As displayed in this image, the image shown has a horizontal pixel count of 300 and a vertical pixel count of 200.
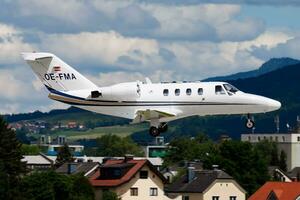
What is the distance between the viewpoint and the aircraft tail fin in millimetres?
105125

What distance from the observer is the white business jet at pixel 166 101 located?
98.6 meters

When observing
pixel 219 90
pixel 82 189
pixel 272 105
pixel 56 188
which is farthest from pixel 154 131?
pixel 82 189

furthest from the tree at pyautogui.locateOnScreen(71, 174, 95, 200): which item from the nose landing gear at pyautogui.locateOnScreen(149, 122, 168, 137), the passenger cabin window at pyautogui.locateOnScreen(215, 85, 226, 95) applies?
the passenger cabin window at pyautogui.locateOnScreen(215, 85, 226, 95)

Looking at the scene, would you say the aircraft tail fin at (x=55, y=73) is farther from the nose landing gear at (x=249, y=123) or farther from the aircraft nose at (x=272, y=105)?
the aircraft nose at (x=272, y=105)

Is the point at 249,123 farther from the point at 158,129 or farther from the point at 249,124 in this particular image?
the point at 158,129

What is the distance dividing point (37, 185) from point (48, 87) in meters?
91.9

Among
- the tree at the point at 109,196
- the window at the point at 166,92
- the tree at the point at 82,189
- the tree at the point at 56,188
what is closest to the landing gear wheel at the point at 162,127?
the window at the point at 166,92

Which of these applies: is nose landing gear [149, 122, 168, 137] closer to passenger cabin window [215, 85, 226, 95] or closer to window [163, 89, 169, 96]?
window [163, 89, 169, 96]

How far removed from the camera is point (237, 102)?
9969cm

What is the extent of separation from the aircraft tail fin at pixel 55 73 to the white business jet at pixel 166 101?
4148 mm

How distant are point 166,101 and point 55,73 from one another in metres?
10.8

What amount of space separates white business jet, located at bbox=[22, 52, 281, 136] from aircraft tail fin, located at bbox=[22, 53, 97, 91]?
13.6 ft

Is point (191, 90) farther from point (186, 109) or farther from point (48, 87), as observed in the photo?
point (48, 87)

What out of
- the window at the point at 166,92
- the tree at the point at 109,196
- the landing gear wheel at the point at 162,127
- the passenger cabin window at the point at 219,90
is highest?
the passenger cabin window at the point at 219,90
